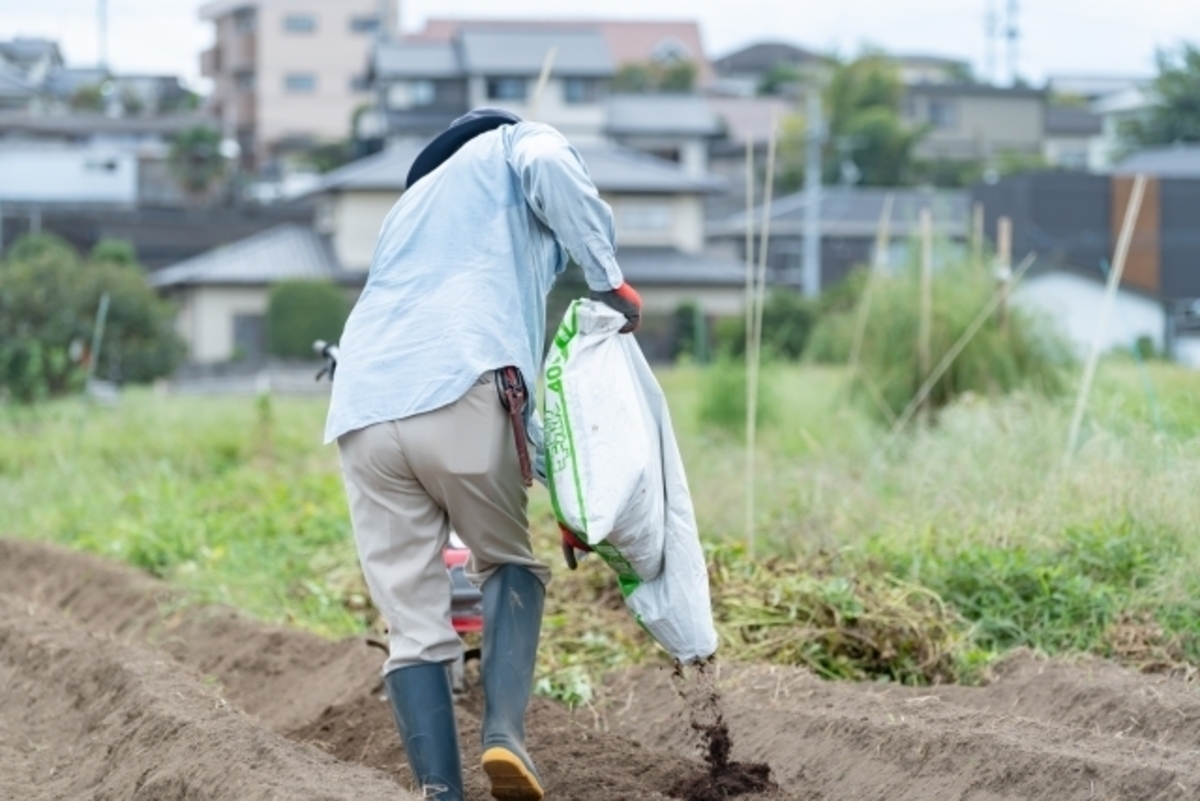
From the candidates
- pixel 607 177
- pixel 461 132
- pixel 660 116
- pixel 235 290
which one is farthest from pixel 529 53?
Result: pixel 461 132

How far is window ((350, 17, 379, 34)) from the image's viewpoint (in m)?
73.7

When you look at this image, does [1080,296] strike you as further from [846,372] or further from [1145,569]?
[1145,569]

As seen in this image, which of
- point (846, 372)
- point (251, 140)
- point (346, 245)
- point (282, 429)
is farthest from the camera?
point (251, 140)

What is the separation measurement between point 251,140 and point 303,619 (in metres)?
66.9

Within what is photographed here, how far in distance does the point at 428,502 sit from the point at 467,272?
0.57 m

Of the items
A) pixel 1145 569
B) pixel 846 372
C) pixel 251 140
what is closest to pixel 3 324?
pixel 846 372

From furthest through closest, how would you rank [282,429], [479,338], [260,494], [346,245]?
[346,245], [282,429], [260,494], [479,338]

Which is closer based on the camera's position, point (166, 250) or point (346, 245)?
point (346, 245)

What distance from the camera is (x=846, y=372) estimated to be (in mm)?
13930

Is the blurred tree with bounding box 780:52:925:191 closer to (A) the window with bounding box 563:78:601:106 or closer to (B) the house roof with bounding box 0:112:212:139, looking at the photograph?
(A) the window with bounding box 563:78:601:106

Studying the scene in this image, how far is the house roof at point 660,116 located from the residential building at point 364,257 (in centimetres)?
882

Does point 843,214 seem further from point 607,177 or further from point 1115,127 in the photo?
point 607,177

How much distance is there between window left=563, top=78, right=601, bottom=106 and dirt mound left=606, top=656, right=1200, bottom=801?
4735 cm

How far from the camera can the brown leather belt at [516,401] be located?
4.54m
